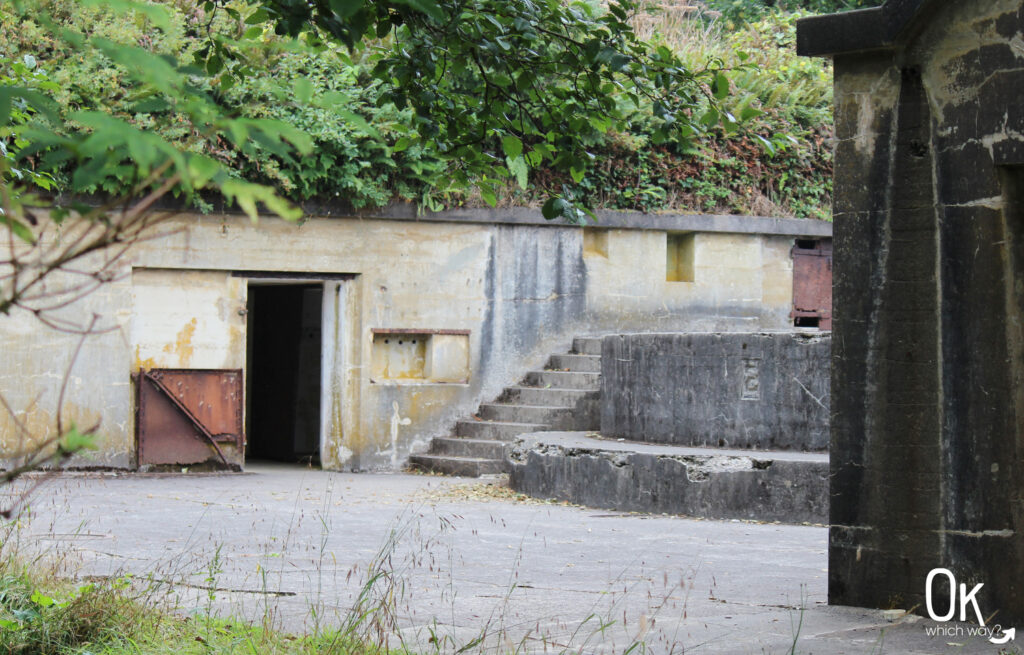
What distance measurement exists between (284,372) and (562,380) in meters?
4.85

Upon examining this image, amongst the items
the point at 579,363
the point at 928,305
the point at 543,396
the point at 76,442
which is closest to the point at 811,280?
the point at 579,363

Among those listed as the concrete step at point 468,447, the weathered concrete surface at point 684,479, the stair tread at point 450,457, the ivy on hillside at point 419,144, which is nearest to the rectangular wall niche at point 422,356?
the concrete step at point 468,447

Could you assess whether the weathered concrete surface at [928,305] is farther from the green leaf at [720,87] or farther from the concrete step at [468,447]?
the concrete step at [468,447]

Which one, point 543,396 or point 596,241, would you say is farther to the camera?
point 596,241

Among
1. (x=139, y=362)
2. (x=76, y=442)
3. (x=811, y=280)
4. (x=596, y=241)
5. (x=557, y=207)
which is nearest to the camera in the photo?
(x=76, y=442)

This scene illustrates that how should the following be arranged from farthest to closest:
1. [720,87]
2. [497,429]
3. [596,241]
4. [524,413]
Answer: [596,241], [524,413], [497,429], [720,87]

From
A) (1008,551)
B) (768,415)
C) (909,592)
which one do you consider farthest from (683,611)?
(768,415)

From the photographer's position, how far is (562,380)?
47.5ft

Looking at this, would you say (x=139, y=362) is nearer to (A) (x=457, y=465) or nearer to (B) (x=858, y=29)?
(A) (x=457, y=465)

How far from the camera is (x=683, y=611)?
5.52m

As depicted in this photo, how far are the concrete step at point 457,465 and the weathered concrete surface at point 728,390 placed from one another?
2234 mm

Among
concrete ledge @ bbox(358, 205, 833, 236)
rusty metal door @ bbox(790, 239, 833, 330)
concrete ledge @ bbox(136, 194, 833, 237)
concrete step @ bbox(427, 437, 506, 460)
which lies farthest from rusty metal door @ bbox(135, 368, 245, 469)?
rusty metal door @ bbox(790, 239, 833, 330)

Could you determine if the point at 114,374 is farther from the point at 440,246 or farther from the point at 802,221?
the point at 802,221

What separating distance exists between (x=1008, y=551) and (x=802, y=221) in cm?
1097
